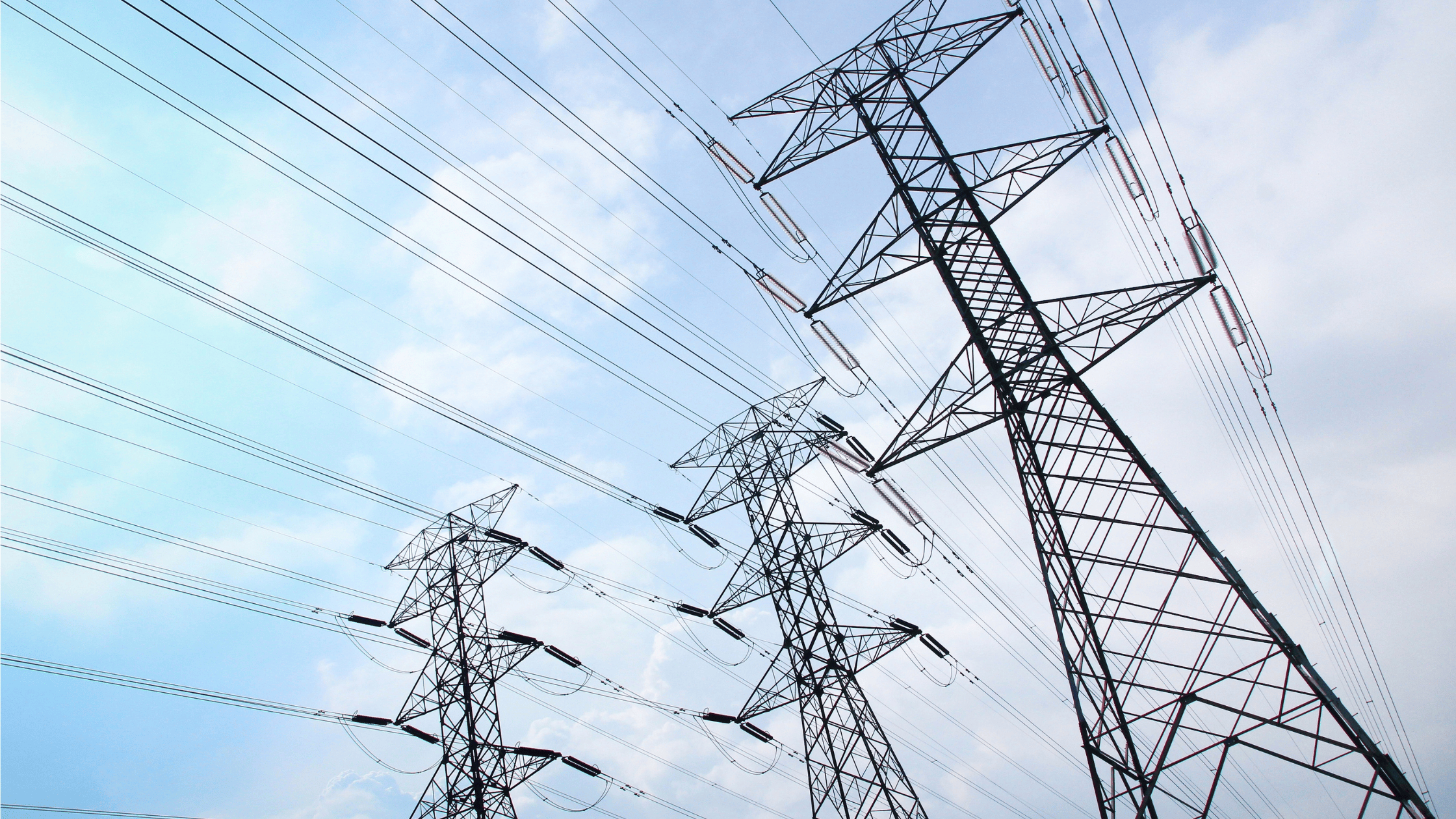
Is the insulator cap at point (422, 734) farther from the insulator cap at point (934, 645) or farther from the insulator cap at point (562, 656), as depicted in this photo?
the insulator cap at point (934, 645)

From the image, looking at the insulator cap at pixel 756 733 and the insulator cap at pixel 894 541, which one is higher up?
the insulator cap at pixel 894 541

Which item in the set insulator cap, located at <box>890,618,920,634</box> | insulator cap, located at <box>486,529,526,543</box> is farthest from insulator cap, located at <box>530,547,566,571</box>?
insulator cap, located at <box>890,618,920,634</box>

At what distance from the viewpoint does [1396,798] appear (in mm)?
8203

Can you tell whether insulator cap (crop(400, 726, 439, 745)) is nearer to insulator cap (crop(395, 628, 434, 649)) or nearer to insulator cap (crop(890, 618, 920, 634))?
insulator cap (crop(395, 628, 434, 649))

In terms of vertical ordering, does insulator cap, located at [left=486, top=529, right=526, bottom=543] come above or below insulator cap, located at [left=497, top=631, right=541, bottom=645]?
above

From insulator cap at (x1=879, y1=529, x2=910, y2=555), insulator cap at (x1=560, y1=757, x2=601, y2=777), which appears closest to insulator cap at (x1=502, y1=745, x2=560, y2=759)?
insulator cap at (x1=560, y1=757, x2=601, y2=777)

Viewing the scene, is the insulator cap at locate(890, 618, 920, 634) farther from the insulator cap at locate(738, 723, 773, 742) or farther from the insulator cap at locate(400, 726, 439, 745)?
the insulator cap at locate(400, 726, 439, 745)

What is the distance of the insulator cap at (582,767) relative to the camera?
67.8ft

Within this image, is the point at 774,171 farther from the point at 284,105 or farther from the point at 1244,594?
the point at 1244,594

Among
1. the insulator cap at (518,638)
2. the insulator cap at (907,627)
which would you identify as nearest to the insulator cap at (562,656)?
the insulator cap at (518,638)

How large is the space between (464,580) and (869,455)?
11.1m

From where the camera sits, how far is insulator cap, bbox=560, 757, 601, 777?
67.8ft

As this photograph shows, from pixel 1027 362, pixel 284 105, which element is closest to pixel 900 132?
pixel 1027 362

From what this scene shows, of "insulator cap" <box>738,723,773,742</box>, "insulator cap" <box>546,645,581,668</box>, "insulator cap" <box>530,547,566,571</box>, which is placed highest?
"insulator cap" <box>530,547,566,571</box>
